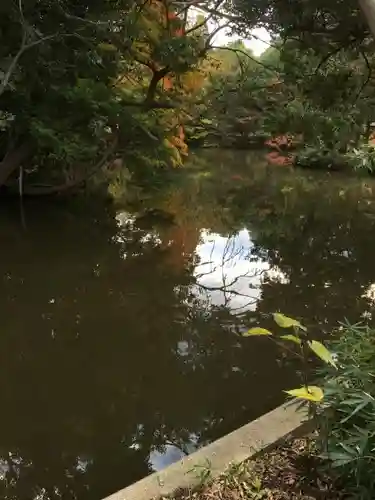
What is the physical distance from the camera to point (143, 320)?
202 inches

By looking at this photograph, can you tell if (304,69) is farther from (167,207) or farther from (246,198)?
(246,198)

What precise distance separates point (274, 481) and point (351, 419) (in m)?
0.37

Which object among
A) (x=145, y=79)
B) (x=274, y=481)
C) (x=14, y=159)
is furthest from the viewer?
(x=145, y=79)

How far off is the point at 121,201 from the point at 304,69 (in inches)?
229

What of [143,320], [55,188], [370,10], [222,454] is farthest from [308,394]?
[55,188]

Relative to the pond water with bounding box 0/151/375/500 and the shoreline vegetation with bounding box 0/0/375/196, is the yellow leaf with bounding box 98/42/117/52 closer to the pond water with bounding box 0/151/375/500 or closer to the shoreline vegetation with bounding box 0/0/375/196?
the shoreline vegetation with bounding box 0/0/375/196

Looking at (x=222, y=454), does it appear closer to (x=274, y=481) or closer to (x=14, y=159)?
(x=274, y=481)

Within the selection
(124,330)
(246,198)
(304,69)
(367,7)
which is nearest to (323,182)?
(246,198)

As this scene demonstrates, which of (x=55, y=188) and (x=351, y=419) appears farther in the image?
(x=55, y=188)

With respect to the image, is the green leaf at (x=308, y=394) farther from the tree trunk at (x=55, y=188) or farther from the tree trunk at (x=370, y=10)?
the tree trunk at (x=55, y=188)

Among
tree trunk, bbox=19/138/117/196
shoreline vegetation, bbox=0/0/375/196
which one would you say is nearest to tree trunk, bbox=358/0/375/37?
shoreline vegetation, bbox=0/0/375/196

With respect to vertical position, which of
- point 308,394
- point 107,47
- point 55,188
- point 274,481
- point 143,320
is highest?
point 107,47

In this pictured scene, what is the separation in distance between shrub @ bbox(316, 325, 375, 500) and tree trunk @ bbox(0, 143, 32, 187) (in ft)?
24.3

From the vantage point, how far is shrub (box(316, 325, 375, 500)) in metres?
1.71
